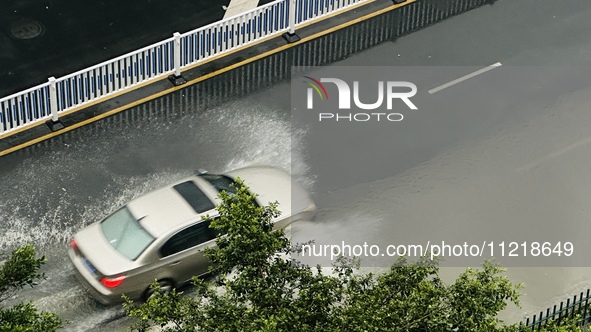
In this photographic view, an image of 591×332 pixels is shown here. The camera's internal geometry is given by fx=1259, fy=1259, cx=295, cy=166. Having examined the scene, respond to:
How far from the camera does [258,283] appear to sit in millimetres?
15555

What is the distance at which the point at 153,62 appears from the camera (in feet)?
86.2

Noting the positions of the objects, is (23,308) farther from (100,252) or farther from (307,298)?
(100,252)

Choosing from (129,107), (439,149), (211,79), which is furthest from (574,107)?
(129,107)

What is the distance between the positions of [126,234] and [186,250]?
1.11m

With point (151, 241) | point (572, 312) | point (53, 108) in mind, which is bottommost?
point (151, 241)

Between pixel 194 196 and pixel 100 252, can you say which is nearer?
pixel 100 252

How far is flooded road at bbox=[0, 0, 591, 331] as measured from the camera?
76.1ft

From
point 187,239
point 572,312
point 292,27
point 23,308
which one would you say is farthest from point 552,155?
point 23,308

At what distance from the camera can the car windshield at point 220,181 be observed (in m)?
22.4

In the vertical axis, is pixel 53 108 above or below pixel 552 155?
below

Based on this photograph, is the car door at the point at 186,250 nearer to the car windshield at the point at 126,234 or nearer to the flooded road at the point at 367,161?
the car windshield at the point at 126,234

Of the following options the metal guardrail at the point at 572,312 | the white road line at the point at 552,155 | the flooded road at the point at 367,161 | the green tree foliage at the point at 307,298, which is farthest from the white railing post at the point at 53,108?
the metal guardrail at the point at 572,312

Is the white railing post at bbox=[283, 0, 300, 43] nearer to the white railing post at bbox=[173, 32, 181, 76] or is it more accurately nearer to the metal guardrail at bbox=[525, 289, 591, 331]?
the white railing post at bbox=[173, 32, 181, 76]

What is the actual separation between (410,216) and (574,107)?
16.4ft
